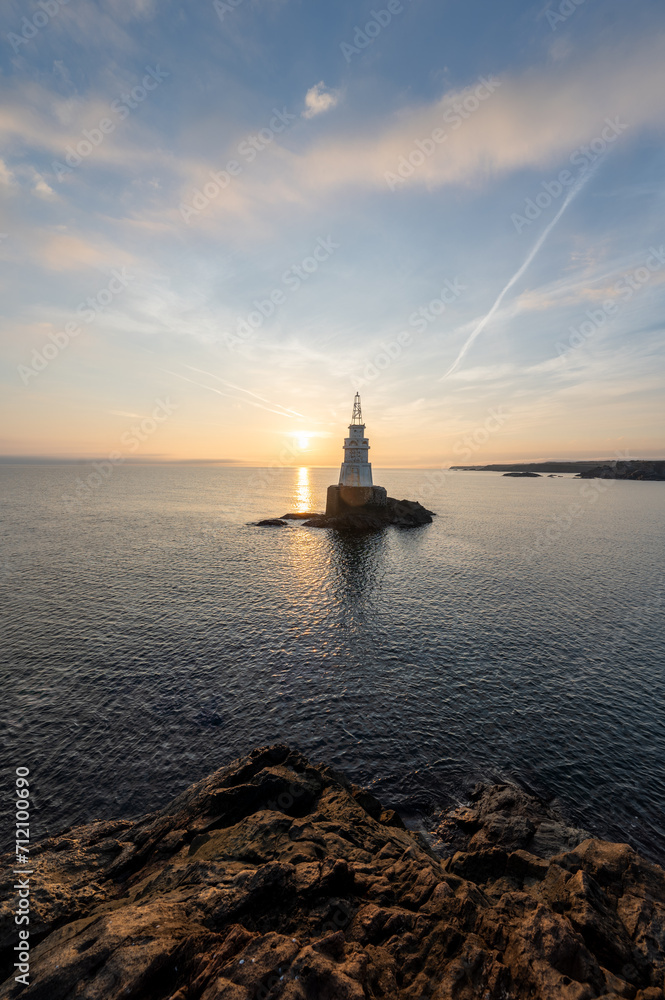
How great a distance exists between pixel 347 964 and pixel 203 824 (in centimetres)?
830

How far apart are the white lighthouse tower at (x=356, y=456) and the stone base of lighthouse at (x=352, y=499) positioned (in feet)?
5.60

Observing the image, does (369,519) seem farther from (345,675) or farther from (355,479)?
(345,675)

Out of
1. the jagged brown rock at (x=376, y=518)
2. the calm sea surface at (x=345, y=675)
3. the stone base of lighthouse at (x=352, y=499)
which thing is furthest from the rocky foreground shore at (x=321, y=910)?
the stone base of lighthouse at (x=352, y=499)

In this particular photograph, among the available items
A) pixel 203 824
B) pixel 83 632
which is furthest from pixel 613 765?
pixel 83 632

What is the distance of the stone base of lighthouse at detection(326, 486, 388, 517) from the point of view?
9344cm

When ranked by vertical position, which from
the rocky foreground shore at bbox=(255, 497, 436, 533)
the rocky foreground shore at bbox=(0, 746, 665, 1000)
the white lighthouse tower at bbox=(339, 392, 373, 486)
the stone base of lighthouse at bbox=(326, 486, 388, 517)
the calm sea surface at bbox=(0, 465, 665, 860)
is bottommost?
the calm sea surface at bbox=(0, 465, 665, 860)

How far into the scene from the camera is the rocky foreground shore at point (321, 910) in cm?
849

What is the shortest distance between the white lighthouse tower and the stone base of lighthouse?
1.71 m

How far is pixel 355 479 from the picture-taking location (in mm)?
92562

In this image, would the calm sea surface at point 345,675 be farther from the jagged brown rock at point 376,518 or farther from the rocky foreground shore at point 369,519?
the rocky foreground shore at point 369,519

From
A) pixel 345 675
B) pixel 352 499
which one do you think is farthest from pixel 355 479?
pixel 345 675

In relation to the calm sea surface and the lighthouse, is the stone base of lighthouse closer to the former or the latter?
the lighthouse

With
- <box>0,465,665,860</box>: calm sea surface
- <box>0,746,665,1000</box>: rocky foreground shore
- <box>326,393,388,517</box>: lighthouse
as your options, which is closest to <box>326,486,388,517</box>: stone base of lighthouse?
<box>326,393,388,517</box>: lighthouse

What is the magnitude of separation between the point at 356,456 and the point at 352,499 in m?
10.6
